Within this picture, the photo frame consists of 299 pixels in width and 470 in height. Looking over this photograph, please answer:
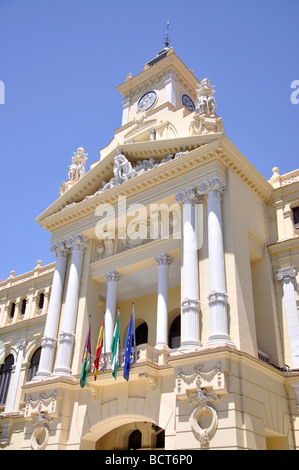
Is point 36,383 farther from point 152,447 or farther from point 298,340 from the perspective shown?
point 298,340

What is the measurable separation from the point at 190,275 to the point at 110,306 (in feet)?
18.1

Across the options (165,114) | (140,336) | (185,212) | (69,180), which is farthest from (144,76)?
(140,336)

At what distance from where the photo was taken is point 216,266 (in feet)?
63.1

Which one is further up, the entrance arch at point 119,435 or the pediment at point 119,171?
the pediment at point 119,171

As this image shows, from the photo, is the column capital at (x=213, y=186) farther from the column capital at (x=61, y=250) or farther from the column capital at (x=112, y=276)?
the column capital at (x=61, y=250)

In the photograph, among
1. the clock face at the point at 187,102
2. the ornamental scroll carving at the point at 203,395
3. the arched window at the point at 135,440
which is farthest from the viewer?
the clock face at the point at 187,102

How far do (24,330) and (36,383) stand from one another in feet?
34.6

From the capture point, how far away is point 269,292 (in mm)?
22109

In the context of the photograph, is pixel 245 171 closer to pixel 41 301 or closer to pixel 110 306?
pixel 110 306

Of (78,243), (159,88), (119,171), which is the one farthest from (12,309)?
(159,88)

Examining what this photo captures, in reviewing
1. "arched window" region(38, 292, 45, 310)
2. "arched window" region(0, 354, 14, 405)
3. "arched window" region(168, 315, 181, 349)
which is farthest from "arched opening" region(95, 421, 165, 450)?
"arched window" region(38, 292, 45, 310)

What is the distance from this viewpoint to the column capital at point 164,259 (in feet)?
73.6

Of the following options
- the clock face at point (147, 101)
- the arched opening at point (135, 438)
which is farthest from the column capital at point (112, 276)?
the clock face at point (147, 101)

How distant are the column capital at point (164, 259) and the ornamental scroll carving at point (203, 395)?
6.18 metres
